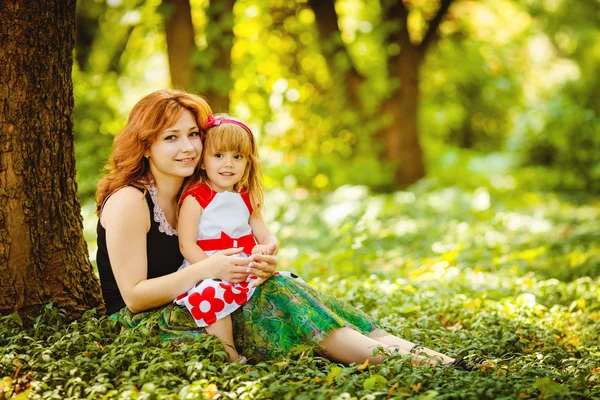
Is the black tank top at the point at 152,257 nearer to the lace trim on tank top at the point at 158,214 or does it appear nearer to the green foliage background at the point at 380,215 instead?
the lace trim on tank top at the point at 158,214

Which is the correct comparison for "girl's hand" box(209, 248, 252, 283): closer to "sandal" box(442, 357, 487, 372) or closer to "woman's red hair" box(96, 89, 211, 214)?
"woman's red hair" box(96, 89, 211, 214)

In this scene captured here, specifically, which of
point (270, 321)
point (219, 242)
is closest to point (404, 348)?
point (270, 321)

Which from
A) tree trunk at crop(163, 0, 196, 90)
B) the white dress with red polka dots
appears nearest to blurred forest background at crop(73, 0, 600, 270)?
tree trunk at crop(163, 0, 196, 90)

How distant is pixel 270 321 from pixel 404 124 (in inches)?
382

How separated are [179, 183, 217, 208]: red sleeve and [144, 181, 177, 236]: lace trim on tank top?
0.14 m

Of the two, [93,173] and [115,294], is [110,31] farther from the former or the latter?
[115,294]

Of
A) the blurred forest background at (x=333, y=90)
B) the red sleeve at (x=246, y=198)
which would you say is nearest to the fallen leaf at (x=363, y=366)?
the red sleeve at (x=246, y=198)

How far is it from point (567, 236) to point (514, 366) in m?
4.89

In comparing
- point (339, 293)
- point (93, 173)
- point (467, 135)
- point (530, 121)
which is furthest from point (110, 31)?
point (467, 135)

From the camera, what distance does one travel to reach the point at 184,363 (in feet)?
10.3

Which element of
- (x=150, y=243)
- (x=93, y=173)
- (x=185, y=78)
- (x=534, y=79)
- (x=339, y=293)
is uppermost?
(x=534, y=79)

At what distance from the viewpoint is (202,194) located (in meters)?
3.69

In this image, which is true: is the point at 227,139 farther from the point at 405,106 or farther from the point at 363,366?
the point at 405,106

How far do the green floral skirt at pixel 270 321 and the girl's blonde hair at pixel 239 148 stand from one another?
62 centimetres
